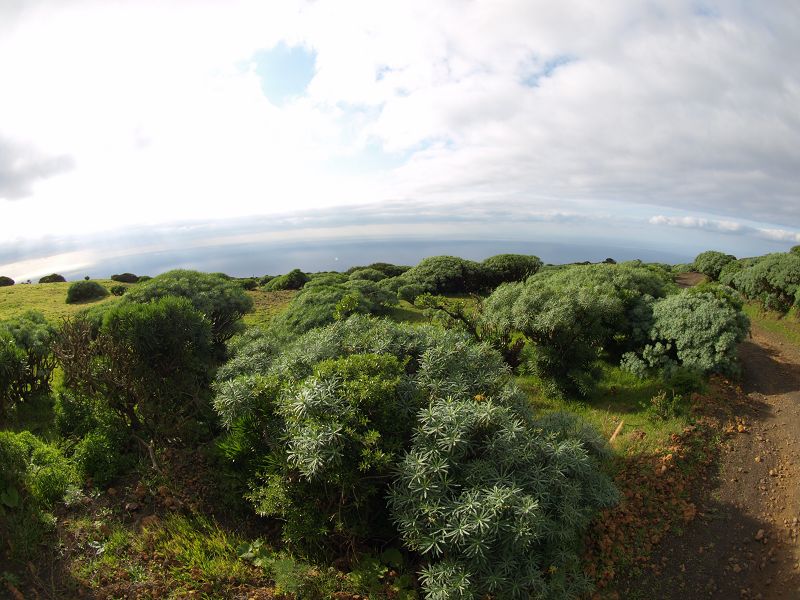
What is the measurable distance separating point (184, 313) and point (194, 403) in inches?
81.2

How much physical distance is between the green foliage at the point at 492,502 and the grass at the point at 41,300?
20650mm

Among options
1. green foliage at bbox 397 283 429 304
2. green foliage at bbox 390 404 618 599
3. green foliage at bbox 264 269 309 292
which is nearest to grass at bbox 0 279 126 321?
green foliage at bbox 264 269 309 292

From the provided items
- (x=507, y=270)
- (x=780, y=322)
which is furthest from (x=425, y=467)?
(x=507, y=270)

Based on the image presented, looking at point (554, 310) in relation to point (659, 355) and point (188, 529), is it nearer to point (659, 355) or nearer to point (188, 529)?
point (659, 355)

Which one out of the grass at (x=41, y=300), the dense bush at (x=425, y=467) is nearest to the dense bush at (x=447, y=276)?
the grass at (x=41, y=300)

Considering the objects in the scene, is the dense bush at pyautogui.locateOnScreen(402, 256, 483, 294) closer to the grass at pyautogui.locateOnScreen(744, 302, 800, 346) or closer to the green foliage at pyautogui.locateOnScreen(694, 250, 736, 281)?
the grass at pyautogui.locateOnScreen(744, 302, 800, 346)

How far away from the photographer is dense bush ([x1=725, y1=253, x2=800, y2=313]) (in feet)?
53.6

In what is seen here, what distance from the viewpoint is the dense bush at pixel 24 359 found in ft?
31.6

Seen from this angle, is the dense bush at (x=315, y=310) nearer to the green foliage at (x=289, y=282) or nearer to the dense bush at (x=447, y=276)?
the dense bush at (x=447, y=276)

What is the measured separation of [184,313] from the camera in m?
→ 8.98

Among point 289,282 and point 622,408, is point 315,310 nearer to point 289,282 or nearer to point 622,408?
point 622,408

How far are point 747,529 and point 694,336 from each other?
5962 mm

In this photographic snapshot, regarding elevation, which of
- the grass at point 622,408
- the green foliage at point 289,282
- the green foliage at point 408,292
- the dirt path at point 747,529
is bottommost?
the dirt path at point 747,529

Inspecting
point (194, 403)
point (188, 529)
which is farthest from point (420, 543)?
point (194, 403)
